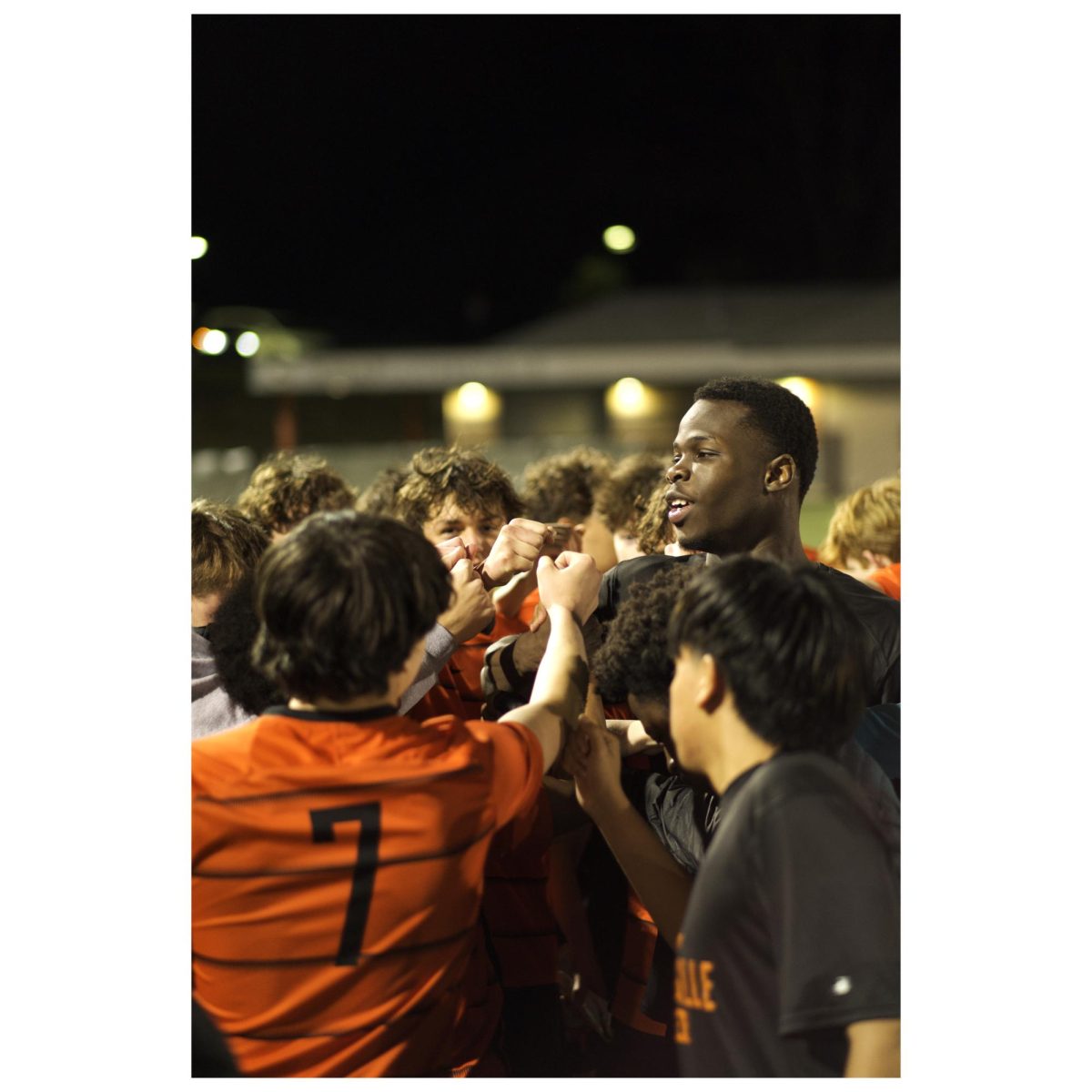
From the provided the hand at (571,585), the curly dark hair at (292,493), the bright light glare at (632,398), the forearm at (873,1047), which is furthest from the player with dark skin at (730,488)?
the bright light glare at (632,398)

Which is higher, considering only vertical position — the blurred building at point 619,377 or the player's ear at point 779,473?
the blurred building at point 619,377

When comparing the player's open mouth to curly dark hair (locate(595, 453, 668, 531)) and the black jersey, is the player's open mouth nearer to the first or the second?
the black jersey

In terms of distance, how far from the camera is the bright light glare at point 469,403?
20750 mm

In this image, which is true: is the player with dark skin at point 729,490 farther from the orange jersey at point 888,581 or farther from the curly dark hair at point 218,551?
the orange jersey at point 888,581

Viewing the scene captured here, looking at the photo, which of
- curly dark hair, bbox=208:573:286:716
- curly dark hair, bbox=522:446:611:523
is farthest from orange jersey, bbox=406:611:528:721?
curly dark hair, bbox=522:446:611:523

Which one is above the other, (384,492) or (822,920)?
(384,492)

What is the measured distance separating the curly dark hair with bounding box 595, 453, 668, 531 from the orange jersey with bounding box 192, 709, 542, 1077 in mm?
2192

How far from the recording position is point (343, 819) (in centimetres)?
137

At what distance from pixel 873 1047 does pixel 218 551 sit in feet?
4.45

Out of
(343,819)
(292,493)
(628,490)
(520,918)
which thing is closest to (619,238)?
(628,490)

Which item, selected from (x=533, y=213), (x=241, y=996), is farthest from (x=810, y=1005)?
(x=533, y=213)

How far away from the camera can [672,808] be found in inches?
70.6

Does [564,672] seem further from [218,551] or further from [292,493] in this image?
[292,493]
